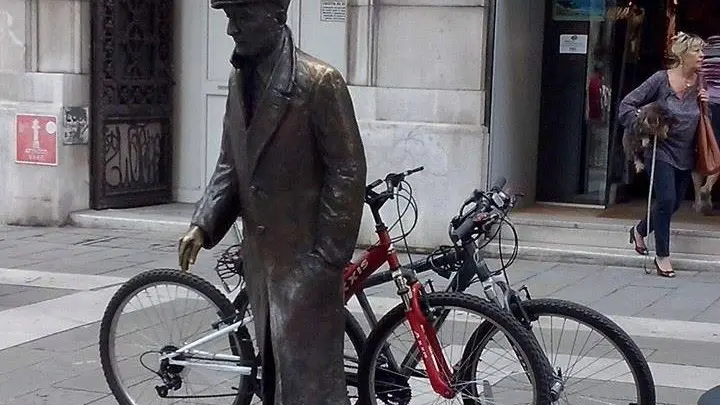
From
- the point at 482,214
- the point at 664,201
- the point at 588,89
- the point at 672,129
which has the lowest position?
the point at 664,201

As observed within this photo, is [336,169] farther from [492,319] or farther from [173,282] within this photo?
[173,282]

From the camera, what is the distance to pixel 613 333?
5.30m

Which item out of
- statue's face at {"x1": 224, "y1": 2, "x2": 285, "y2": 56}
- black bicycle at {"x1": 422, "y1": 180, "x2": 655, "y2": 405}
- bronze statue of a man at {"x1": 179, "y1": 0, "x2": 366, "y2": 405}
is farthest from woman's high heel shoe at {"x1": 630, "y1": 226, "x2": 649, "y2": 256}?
statue's face at {"x1": 224, "y1": 2, "x2": 285, "y2": 56}

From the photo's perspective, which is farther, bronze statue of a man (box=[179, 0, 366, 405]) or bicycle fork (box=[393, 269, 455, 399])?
bicycle fork (box=[393, 269, 455, 399])

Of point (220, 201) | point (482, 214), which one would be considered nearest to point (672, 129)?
point (482, 214)

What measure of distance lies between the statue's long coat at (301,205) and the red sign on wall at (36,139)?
315 inches

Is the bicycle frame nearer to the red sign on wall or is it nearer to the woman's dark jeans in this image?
the woman's dark jeans

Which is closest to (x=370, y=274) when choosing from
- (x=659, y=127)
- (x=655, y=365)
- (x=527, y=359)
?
(x=527, y=359)

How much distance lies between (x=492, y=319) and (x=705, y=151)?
545 centimetres

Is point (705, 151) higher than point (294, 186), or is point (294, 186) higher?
point (294, 186)

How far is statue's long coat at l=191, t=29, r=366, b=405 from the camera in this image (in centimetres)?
451

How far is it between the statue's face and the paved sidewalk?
2.77 m

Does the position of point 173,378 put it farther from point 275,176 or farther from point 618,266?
point 618,266

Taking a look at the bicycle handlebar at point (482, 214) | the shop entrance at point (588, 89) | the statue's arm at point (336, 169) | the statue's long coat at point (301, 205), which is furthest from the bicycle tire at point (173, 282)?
the shop entrance at point (588, 89)
